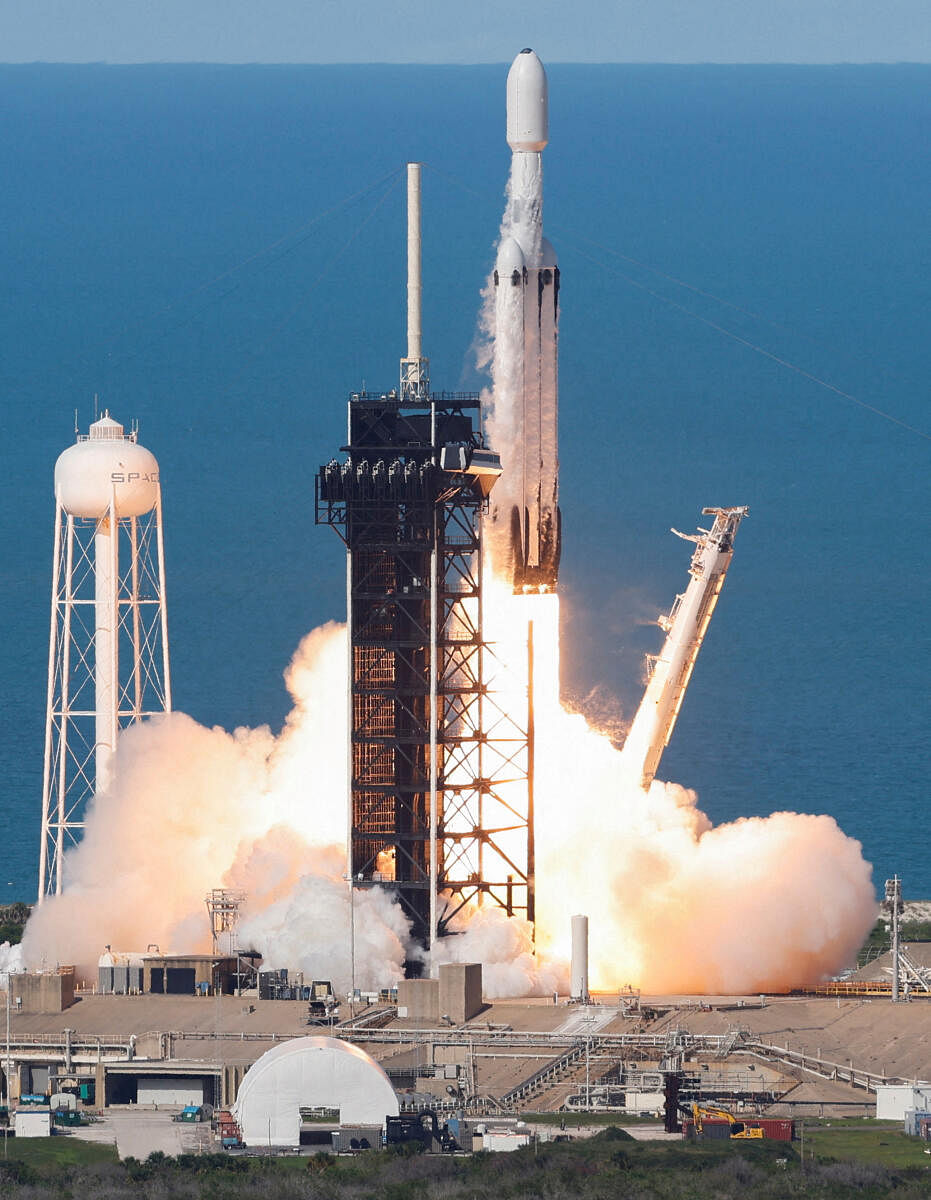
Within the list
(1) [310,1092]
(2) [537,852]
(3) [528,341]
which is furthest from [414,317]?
(1) [310,1092]

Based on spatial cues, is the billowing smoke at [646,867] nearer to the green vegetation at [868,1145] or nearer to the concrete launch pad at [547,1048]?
the concrete launch pad at [547,1048]

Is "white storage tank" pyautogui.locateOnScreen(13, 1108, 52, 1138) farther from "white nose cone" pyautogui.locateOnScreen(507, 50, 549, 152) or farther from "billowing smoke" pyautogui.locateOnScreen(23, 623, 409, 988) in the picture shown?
"white nose cone" pyautogui.locateOnScreen(507, 50, 549, 152)

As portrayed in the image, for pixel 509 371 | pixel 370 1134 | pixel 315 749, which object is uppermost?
pixel 509 371

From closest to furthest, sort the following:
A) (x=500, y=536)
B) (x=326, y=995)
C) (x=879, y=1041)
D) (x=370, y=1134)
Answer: (x=370, y=1134)
(x=879, y=1041)
(x=326, y=995)
(x=500, y=536)

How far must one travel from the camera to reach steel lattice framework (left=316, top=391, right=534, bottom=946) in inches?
3061

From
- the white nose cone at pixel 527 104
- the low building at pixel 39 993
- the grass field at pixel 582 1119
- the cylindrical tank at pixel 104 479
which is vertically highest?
the white nose cone at pixel 527 104

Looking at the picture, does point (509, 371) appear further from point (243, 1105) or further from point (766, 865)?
point (243, 1105)

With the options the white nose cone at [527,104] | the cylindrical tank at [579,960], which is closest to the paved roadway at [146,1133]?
the cylindrical tank at [579,960]

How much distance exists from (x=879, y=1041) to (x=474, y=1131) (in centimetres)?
1122

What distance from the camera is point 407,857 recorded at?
78438mm

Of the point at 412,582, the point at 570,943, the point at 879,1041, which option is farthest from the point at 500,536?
the point at 879,1041

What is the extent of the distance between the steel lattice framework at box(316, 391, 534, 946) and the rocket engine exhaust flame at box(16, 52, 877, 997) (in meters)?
1.30

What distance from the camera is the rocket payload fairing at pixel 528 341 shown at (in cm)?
8025

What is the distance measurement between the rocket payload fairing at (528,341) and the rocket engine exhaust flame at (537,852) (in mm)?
53
